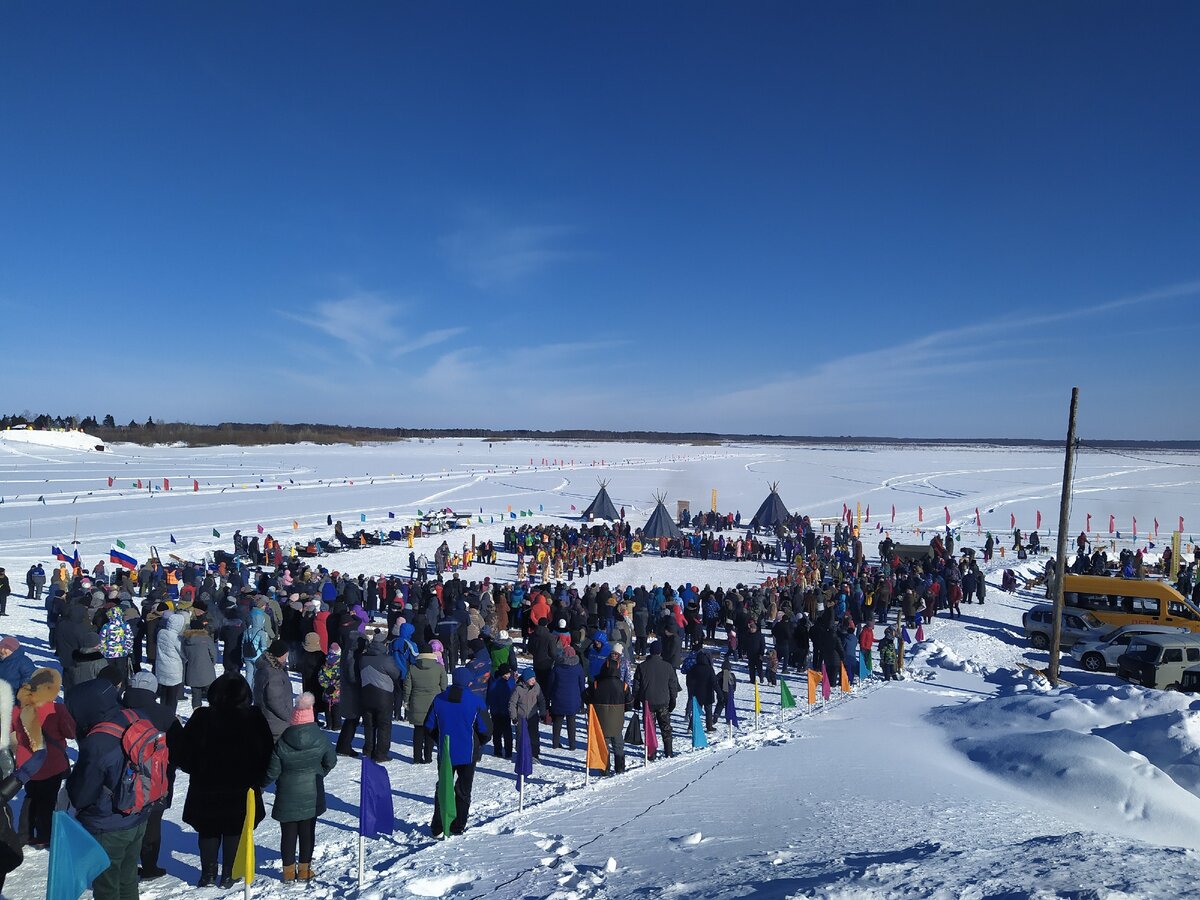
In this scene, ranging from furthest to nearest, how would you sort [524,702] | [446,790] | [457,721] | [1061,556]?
[1061,556], [524,702], [457,721], [446,790]

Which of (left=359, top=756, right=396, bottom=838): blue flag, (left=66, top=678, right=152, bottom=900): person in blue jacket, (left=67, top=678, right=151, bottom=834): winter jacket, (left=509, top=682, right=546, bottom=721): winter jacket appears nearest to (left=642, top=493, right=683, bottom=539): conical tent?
(left=509, top=682, right=546, bottom=721): winter jacket

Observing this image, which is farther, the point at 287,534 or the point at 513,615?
the point at 287,534

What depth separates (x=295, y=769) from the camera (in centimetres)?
489

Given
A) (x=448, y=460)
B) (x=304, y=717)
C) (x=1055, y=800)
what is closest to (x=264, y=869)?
(x=304, y=717)

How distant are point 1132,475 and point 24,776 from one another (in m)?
76.8

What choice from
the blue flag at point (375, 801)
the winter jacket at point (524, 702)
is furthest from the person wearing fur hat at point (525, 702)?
the blue flag at point (375, 801)

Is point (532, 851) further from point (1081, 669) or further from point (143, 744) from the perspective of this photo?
point (1081, 669)

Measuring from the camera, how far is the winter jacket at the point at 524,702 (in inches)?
281

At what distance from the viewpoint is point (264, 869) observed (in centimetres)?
515

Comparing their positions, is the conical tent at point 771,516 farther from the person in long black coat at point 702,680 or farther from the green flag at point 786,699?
the person in long black coat at point 702,680

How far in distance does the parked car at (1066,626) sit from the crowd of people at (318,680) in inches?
82.1

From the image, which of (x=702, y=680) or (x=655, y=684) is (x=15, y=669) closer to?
(x=655, y=684)

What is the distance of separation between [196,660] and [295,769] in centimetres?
428

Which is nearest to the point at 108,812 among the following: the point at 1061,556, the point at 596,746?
the point at 596,746
